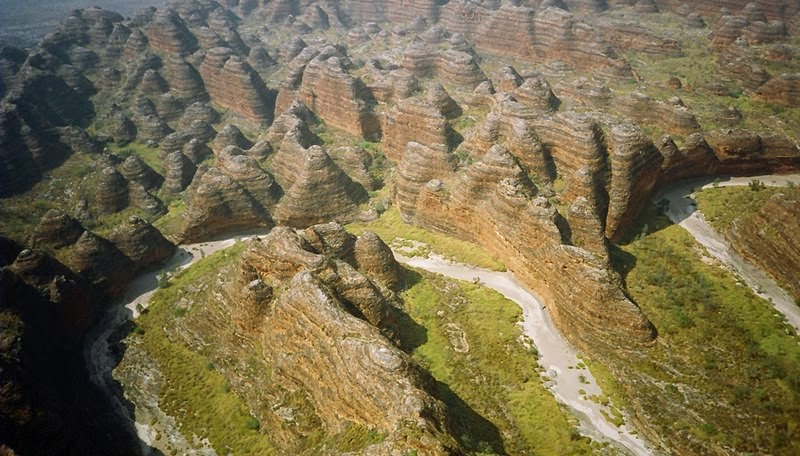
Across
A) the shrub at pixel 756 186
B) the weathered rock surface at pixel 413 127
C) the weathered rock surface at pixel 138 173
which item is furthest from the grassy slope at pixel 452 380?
the shrub at pixel 756 186

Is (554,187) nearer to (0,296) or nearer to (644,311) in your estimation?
(644,311)

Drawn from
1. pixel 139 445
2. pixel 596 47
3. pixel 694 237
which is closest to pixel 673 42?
pixel 596 47

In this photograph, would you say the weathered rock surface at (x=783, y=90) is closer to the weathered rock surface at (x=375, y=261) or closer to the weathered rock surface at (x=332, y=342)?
the weathered rock surface at (x=375, y=261)

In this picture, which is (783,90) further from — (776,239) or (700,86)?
A: (776,239)

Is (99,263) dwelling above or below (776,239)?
below

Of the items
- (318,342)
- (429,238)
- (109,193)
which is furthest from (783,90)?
(109,193)
